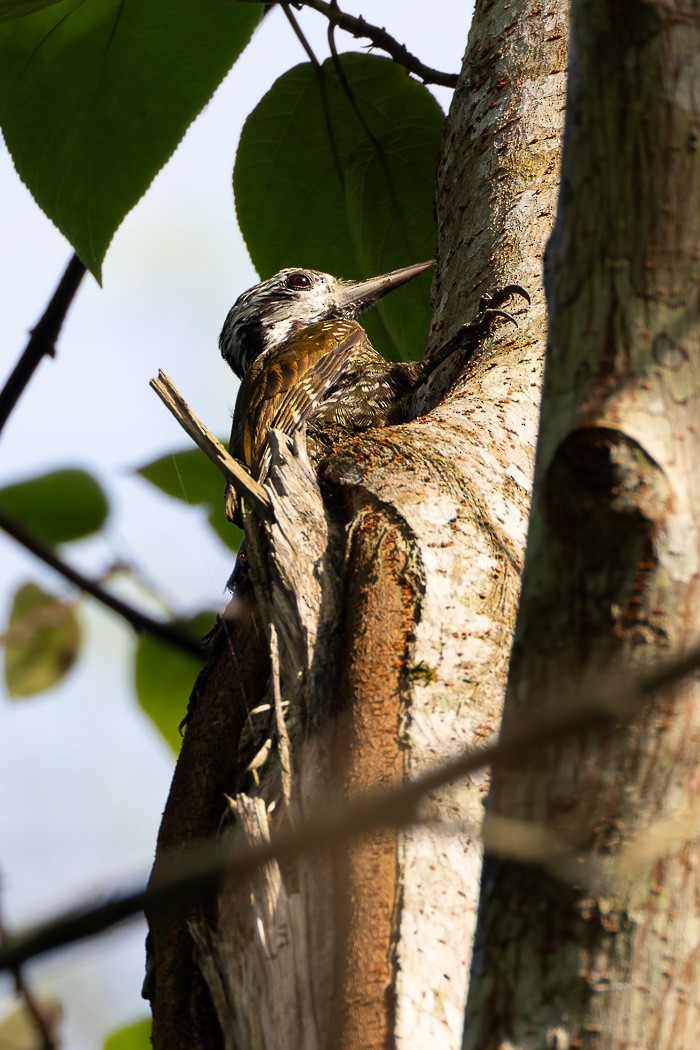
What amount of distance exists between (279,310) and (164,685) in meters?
3.10

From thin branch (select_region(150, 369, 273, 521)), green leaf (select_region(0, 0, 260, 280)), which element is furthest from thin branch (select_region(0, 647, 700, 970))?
green leaf (select_region(0, 0, 260, 280))

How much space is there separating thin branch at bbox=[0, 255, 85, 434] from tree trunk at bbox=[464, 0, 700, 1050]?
6.32 feet

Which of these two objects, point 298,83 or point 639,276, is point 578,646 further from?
point 298,83

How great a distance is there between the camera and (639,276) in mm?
1357

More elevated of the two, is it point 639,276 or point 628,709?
point 639,276

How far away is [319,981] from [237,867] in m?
1.23

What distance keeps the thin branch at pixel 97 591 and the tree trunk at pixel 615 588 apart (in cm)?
68

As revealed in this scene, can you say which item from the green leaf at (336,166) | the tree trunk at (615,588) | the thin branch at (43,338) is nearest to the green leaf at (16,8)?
the thin branch at (43,338)

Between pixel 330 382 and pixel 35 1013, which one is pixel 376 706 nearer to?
pixel 35 1013

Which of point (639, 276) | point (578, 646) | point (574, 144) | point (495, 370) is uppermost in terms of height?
point (495, 370)

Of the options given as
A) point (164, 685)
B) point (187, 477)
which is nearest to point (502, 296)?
point (187, 477)

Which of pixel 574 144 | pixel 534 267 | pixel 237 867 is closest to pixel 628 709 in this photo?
pixel 237 867

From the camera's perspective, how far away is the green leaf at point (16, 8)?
10.8ft

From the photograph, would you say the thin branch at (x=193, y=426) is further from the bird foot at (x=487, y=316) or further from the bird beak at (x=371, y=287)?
the bird beak at (x=371, y=287)
